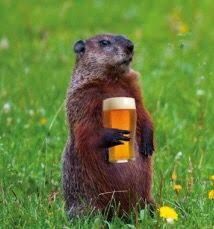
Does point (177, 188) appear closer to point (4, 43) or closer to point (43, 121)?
point (43, 121)

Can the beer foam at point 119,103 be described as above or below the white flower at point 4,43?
below

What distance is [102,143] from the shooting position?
4.64 metres

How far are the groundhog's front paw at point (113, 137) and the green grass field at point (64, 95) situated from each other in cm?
32

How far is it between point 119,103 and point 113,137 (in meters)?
0.20

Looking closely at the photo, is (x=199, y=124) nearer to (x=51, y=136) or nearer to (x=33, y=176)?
(x=51, y=136)

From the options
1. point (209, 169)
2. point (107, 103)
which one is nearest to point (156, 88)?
point (209, 169)

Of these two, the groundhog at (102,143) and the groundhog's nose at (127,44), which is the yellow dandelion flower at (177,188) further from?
the groundhog's nose at (127,44)

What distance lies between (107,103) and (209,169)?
5.00ft

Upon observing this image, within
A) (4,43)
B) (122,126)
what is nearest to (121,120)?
(122,126)

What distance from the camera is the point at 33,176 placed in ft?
18.8

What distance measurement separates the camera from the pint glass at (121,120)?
14.8ft

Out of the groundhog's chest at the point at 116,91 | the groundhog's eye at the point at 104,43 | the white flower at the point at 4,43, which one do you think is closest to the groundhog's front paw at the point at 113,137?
the groundhog's chest at the point at 116,91

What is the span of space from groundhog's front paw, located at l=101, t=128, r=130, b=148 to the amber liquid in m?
0.06

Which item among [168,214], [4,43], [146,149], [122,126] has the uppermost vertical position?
[4,43]
